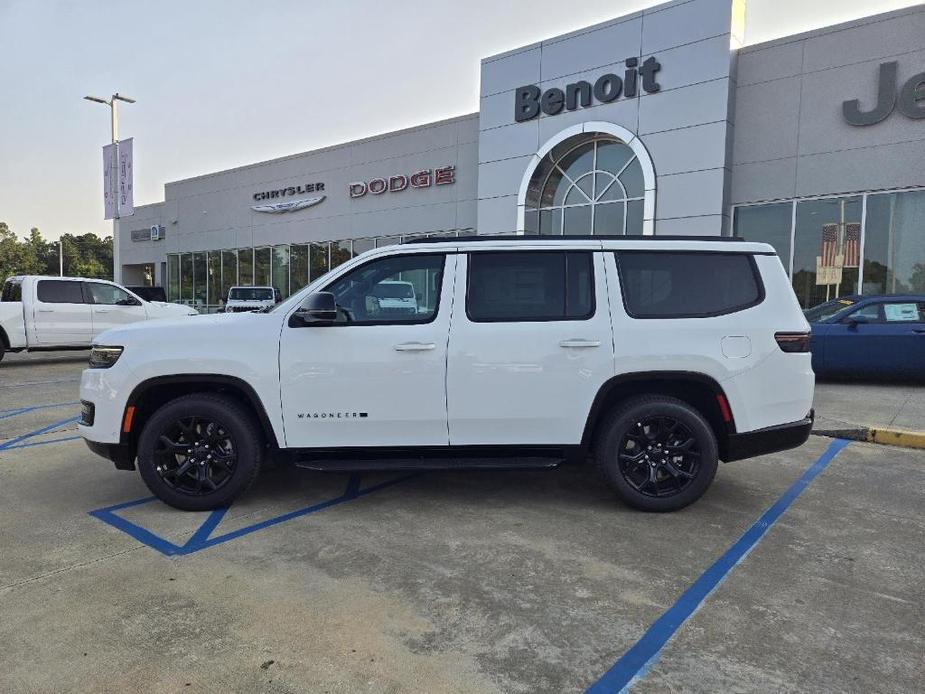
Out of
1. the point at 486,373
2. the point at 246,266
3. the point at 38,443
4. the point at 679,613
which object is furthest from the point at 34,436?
the point at 246,266

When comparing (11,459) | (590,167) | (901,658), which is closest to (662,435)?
(901,658)

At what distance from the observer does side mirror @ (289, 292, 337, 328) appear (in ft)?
13.2

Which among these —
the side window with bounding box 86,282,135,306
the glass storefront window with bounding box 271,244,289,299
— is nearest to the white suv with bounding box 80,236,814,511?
the side window with bounding box 86,282,135,306

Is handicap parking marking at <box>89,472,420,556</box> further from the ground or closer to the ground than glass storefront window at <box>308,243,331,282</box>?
closer to the ground

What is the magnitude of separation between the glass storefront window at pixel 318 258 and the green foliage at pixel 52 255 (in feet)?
139

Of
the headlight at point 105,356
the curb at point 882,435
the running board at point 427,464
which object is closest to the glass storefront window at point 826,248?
the curb at point 882,435

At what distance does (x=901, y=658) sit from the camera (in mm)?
2609

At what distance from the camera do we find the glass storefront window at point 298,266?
26.4 meters

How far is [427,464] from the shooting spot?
417 centimetres

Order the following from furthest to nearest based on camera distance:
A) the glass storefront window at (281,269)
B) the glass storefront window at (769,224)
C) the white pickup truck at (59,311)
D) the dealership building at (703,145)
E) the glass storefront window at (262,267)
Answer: the glass storefront window at (262,267) → the glass storefront window at (281,269) → the glass storefront window at (769,224) → the dealership building at (703,145) → the white pickup truck at (59,311)

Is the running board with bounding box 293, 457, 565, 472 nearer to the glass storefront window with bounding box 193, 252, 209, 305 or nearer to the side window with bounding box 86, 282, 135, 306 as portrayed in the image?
the side window with bounding box 86, 282, 135, 306

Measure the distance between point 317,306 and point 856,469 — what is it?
503 centimetres

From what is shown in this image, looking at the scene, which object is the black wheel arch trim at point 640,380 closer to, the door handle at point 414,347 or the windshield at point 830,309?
the door handle at point 414,347

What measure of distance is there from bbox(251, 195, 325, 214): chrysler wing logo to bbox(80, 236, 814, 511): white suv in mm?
22666
